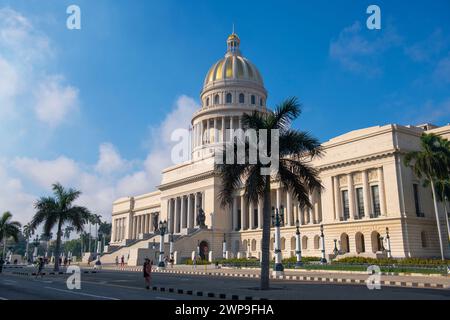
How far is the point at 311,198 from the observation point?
59250 mm

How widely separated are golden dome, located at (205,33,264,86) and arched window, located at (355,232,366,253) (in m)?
50.4

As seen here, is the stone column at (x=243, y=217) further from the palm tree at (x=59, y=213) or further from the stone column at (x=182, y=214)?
the palm tree at (x=59, y=213)

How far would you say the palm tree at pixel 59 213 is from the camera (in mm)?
40250

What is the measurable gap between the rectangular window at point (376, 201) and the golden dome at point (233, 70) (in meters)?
48.4

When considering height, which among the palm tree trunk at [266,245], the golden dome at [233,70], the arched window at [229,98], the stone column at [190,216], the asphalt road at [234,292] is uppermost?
the golden dome at [233,70]

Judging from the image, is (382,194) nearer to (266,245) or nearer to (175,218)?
(266,245)

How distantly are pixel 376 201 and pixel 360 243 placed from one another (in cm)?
551

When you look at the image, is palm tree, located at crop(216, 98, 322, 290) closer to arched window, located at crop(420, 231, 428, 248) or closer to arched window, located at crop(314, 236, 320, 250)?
arched window, located at crop(420, 231, 428, 248)

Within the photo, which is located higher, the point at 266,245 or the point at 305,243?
the point at 305,243

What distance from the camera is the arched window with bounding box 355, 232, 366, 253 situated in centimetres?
5016

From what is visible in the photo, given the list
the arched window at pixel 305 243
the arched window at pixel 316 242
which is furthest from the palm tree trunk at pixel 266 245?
the arched window at pixel 305 243

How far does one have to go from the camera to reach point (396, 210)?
46406mm

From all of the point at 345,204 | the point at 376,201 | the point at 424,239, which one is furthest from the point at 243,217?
the point at 424,239

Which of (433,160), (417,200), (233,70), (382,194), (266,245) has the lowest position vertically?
(266,245)
